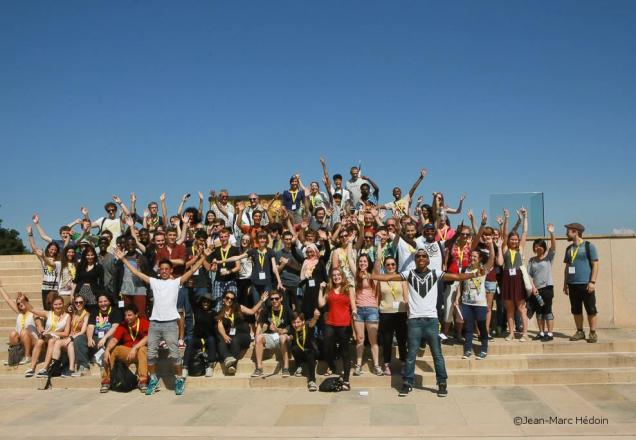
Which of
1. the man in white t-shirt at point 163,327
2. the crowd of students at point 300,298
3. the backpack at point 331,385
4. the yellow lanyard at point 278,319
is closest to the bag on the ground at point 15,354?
the crowd of students at point 300,298

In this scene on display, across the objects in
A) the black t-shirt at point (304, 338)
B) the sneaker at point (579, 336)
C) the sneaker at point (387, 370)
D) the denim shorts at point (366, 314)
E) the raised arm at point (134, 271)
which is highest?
the raised arm at point (134, 271)

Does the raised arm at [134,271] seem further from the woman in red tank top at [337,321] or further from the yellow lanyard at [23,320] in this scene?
the woman in red tank top at [337,321]

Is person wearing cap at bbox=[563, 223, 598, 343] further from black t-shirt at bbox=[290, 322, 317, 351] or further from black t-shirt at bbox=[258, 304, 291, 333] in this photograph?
black t-shirt at bbox=[258, 304, 291, 333]

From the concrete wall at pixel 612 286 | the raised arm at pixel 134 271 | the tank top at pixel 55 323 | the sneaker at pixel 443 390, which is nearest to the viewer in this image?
the sneaker at pixel 443 390

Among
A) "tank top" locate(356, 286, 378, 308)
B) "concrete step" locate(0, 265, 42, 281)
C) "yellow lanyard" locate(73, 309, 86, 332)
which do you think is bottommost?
"yellow lanyard" locate(73, 309, 86, 332)

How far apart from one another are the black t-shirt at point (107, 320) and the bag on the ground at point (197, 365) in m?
1.60

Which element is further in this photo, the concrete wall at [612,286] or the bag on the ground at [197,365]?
the concrete wall at [612,286]

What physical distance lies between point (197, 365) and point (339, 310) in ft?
7.60

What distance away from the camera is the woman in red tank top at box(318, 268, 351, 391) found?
8.15m

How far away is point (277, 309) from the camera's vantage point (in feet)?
28.5

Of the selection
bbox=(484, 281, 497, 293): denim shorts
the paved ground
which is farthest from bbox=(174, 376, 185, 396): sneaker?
bbox=(484, 281, 497, 293): denim shorts

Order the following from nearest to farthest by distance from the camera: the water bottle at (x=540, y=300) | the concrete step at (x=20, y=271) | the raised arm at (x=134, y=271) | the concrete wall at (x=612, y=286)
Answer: the raised arm at (x=134, y=271) → the water bottle at (x=540, y=300) → the concrete wall at (x=612, y=286) → the concrete step at (x=20, y=271)

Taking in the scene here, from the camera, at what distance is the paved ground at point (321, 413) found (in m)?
6.20

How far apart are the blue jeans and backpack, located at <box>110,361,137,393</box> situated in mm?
3925
